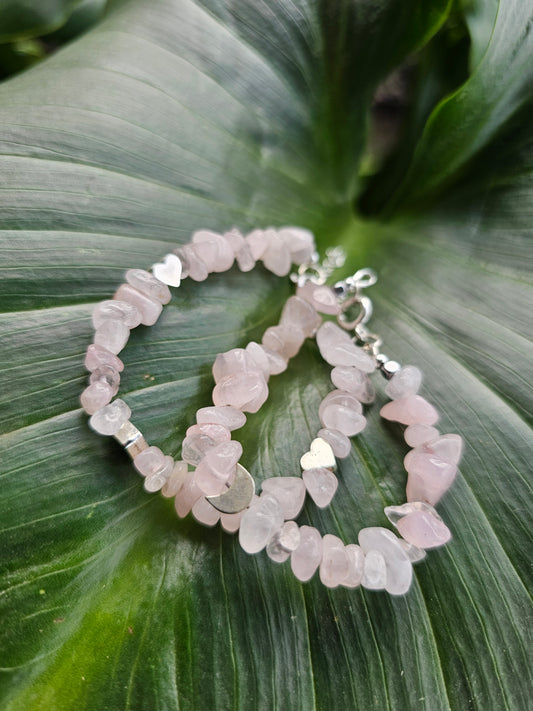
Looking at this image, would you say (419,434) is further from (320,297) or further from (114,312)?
(114,312)

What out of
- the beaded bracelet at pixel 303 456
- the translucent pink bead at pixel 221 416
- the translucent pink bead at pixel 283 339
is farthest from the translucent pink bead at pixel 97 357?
the translucent pink bead at pixel 283 339

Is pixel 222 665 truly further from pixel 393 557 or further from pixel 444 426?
pixel 444 426

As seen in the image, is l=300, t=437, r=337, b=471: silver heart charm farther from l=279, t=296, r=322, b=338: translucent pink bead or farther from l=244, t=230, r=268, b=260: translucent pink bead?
l=244, t=230, r=268, b=260: translucent pink bead

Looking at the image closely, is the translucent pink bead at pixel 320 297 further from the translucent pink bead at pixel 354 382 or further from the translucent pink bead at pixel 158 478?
the translucent pink bead at pixel 158 478

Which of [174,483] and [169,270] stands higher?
[169,270]

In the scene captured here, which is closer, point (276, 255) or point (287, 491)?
point (287, 491)

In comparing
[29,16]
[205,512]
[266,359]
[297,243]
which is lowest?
[205,512]

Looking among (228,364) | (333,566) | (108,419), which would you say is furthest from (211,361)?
(333,566)
